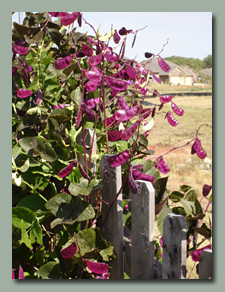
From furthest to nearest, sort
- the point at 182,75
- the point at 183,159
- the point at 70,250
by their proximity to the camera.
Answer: the point at 182,75, the point at 183,159, the point at 70,250

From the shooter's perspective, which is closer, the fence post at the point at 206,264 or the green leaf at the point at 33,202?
the fence post at the point at 206,264

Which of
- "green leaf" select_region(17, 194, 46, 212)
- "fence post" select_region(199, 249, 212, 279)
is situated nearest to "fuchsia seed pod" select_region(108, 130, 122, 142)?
"green leaf" select_region(17, 194, 46, 212)

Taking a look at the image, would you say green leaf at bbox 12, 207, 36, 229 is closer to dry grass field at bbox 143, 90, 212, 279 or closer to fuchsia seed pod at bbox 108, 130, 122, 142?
fuchsia seed pod at bbox 108, 130, 122, 142

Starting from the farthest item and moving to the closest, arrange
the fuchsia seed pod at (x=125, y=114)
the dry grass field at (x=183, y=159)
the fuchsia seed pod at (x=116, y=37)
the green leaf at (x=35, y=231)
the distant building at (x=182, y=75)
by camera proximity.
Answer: the distant building at (x=182, y=75) → the dry grass field at (x=183, y=159) → the fuchsia seed pod at (x=116, y=37) → the green leaf at (x=35, y=231) → the fuchsia seed pod at (x=125, y=114)

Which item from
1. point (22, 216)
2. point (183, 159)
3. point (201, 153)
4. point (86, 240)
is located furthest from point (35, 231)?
point (183, 159)

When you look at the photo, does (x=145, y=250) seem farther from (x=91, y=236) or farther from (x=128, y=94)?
(x=128, y=94)

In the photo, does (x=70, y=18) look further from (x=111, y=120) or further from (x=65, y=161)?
(x=65, y=161)

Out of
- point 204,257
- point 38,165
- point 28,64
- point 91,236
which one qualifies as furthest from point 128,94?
point 204,257

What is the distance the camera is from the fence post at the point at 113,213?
1.20m

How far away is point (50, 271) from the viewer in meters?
1.19

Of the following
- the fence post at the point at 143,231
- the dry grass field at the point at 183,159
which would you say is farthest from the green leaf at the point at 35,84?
the dry grass field at the point at 183,159

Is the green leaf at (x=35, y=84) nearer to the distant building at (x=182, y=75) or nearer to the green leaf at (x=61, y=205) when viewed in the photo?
the green leaf at (x=61, y=205)

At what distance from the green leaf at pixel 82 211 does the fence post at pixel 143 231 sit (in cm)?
15

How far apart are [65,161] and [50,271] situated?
0.41m
